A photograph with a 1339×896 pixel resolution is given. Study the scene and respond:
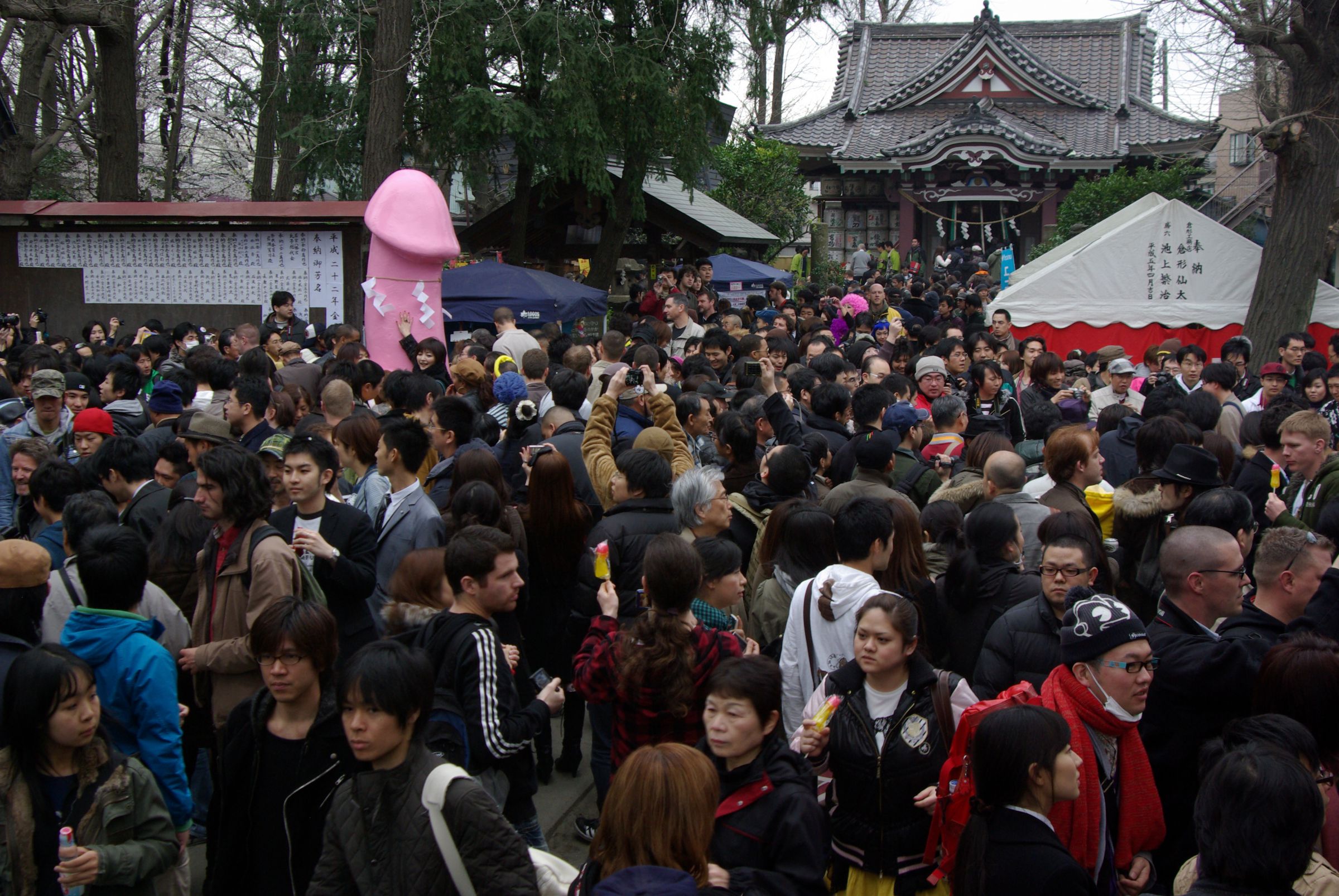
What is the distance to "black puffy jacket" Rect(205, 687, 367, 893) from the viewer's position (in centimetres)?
298

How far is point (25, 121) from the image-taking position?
54.9 feet

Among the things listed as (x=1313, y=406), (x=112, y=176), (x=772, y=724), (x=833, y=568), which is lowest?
(x=772, y=724)

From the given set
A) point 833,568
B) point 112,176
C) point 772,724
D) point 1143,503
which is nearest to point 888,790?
point 772,724

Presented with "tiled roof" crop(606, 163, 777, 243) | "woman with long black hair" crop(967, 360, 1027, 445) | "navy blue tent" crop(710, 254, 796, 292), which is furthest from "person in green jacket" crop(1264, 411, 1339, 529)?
"tiled roof" crop(606, 163, 777, 243)

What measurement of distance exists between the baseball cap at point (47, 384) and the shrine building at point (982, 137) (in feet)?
Result: 71.8

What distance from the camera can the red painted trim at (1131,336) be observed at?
1220 cm

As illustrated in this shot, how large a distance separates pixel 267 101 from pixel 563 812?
1180cm

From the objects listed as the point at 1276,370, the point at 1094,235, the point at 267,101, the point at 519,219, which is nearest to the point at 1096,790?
the point at 1276,370

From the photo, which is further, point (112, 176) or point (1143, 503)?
point (112, 176)

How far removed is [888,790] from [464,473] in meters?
2.48

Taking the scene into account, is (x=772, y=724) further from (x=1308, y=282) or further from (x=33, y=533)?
(x=1308, y=282)

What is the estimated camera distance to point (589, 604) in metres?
4.54

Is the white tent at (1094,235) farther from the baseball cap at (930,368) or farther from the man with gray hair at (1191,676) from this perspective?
the man with gray hair at (1191,676)

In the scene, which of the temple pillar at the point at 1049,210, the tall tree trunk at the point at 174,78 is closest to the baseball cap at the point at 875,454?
the tall tree trunk at the point at 174,78
